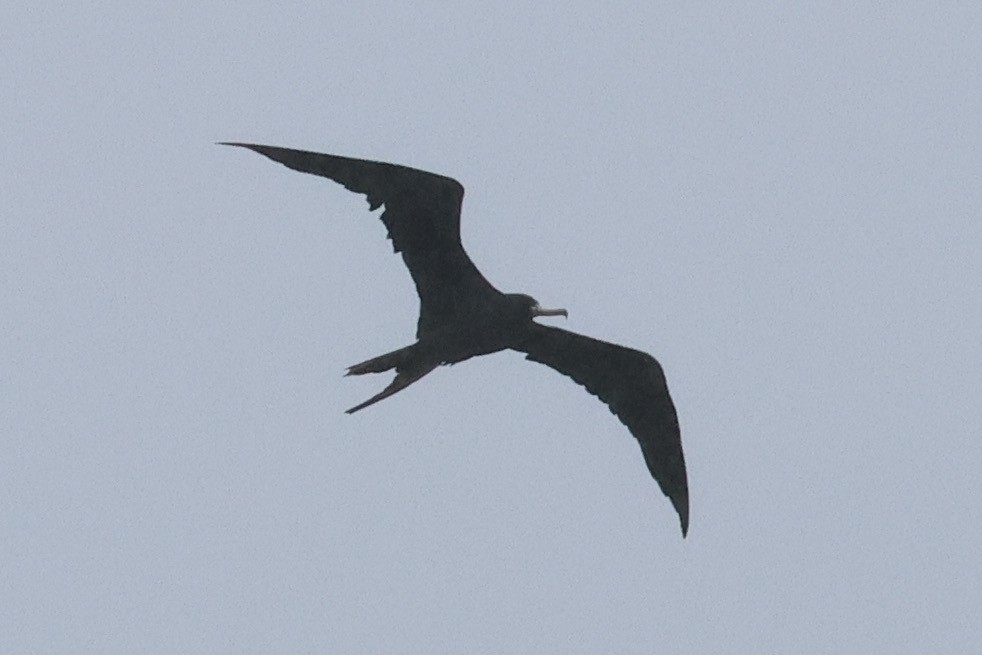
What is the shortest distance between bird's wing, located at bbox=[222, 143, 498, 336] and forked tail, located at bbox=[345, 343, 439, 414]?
22 centimetres

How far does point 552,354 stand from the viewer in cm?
1523

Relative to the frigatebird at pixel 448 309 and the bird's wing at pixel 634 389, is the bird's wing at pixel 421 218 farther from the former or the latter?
the bird's wing at pixel 634 389

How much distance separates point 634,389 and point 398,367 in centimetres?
214

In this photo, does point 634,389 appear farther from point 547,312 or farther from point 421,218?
point 421,218

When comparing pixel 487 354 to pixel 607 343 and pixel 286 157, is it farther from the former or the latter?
pixel 286 157

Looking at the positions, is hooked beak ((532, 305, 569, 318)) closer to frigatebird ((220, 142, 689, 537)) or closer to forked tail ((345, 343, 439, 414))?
frigatebird ((220, 142, 689, 537))

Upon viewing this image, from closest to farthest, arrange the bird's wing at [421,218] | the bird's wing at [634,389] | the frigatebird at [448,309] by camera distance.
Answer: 1. the bird's wing at [421,218]
2. the frigatebird at [448,309]
3. the bird's wing at [634,389]

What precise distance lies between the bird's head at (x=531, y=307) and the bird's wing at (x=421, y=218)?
19 centimetres

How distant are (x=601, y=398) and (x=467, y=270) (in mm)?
1826

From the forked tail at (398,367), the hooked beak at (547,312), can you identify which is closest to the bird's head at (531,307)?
the hooked beak at (547,312)

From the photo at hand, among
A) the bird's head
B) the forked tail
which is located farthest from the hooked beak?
the forked tail

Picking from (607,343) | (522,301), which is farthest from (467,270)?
(607,343)

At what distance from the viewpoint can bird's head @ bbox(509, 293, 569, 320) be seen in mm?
14156

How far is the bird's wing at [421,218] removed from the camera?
1352 cm
